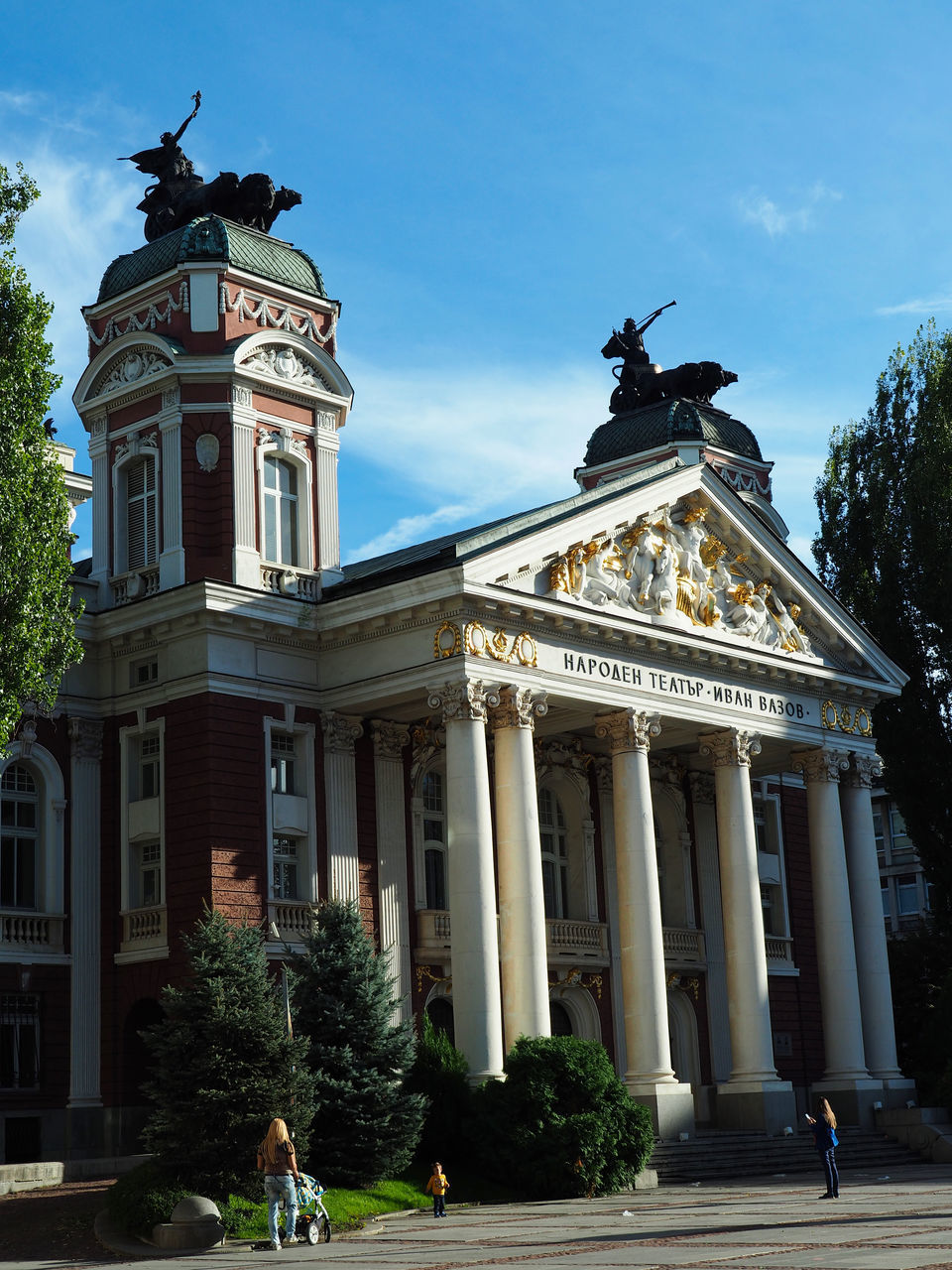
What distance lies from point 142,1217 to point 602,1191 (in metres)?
9.77

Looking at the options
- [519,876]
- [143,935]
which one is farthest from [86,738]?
[519,876]

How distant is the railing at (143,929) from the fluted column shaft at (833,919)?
1689 cm

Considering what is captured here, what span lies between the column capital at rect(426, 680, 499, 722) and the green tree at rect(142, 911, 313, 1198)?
785cm

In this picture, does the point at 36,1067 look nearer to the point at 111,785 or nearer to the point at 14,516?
the point at 111,785

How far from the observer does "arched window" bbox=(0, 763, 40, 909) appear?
111 feet

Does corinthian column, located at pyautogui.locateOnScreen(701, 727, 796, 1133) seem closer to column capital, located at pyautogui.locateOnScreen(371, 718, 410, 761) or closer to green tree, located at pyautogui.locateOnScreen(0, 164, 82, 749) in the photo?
column capital, located at pyautogui.locateOnScreen(371, 718, 410, 761)

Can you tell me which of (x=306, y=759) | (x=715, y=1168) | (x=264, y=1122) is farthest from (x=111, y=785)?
(x=715, y=1168)

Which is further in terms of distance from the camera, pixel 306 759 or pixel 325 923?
pixel 306 759

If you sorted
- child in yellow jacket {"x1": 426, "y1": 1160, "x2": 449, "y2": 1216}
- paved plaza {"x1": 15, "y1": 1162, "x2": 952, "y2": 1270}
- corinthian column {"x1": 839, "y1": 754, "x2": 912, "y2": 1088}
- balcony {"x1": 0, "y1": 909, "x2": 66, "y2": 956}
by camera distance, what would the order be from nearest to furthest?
paved plaza {"x1": 15, "y1": 1162, "x2": 952, "y2": 1270} → child in yellow jacket {"x1": 426, "y1": 1160, "x2": 449, "y2": 1216} → balcony {"x1": 0, "y1": 909, "x2": 66, "y2": 956} → corinthian column {"x1": 839, "y1": 754, "x2": 912, "y2": 1088}

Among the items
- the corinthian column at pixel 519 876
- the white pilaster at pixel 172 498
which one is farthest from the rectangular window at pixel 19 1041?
the corinthian column at pixel 519 876

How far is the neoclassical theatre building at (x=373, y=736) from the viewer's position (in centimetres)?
3309

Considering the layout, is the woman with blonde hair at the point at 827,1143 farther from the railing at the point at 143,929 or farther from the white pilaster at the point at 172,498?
the white pilaster at the point at 172,498

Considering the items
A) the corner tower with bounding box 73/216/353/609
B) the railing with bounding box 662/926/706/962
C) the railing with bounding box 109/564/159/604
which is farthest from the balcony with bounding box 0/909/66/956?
the railing with bounding box 662/926/706/962

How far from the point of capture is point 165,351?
3612 cm
